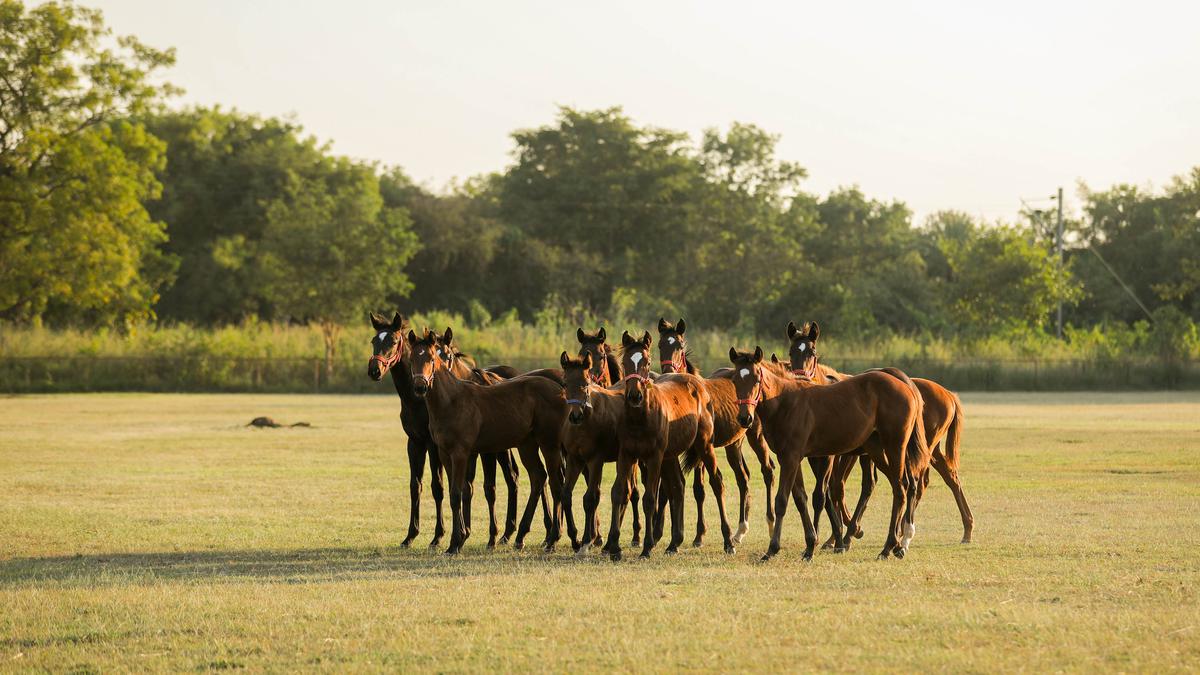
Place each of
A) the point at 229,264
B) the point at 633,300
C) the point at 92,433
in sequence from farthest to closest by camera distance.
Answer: the point at 229,264 < the point at 633,300 < the point at 92,433

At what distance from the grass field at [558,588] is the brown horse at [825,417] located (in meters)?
0.66

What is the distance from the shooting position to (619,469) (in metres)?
13.7

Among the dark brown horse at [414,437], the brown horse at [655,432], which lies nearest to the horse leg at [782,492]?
the brown horse at [655,432]

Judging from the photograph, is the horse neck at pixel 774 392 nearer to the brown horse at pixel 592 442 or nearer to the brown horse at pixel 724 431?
the brown horse at pixel 724 431

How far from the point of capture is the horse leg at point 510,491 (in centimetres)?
1523

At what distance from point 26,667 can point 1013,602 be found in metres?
6.97

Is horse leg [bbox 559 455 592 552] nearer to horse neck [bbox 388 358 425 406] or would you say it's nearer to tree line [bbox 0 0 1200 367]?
horse neck [bbox 388 358 425 406]

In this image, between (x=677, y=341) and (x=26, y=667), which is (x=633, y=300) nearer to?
(x=677, y=341)

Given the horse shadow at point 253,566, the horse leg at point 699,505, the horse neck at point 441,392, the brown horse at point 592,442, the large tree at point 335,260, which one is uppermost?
the large tree at point 335,260

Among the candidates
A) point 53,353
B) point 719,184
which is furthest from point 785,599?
point 719,184

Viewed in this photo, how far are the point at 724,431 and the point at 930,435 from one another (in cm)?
217

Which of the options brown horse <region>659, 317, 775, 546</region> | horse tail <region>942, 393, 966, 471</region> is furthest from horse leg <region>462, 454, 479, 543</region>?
horse tail <region>942, 393, 966, 471</region>

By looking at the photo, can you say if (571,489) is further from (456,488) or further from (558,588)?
(558,588)

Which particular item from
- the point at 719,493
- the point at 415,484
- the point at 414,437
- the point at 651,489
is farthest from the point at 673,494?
the point at 414,437
